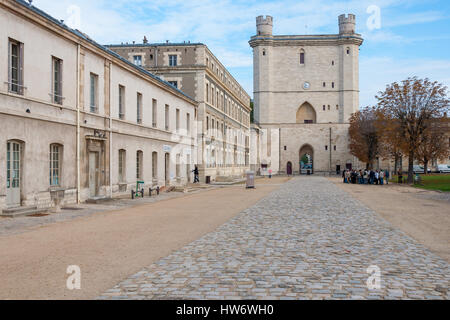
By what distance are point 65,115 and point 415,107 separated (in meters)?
30.8

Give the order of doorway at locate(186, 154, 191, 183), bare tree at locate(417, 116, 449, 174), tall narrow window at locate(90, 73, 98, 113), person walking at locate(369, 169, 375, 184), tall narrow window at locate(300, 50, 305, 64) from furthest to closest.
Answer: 1. tall narrow window at locate(300, 50, 305, 64)
2. person walking at locate(369, 169, 375, 184)
3. bare tree at locate(417, 116, 449, 174)
4. doorway at locate(186, 154, 191, 183)
5. tall narrow window at locate(90, 73, 98, 113)

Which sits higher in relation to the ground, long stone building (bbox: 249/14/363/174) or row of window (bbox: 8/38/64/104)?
long stone building (bbox: 249/14/363/174)

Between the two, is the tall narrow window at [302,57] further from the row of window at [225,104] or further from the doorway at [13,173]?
the doorway at [13,173]

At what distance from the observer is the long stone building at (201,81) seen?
135 feet

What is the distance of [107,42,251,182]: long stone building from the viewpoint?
1619 inches

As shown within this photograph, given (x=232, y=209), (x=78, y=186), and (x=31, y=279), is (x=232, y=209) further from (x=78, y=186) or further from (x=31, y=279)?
(x=31, y=279)

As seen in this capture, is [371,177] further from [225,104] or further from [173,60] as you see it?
→ [173,60]

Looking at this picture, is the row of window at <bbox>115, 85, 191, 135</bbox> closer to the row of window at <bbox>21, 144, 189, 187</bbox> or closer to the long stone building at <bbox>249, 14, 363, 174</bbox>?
the row of window at <bbox>21, 144, 189, 187</bbox>

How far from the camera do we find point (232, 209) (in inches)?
687

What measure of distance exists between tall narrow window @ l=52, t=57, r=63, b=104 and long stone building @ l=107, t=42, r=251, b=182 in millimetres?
23200

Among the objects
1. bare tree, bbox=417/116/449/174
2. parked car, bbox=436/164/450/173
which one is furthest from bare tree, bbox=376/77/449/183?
parked car, bbox=436/164/450/173

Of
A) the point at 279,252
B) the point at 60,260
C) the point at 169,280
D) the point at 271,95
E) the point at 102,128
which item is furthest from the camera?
the point at 271,95

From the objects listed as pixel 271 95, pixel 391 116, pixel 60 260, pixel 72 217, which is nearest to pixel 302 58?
pixel 271 95

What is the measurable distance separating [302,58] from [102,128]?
71.4 meters
